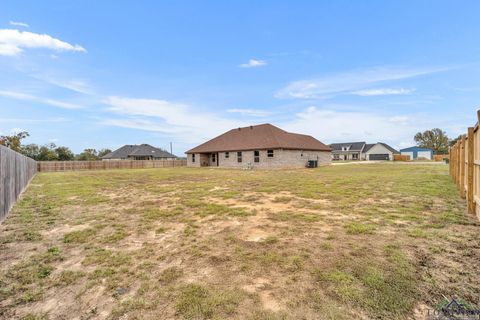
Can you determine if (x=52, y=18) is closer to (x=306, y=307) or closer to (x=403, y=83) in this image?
(x=306, y=307)

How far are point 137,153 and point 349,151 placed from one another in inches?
2043

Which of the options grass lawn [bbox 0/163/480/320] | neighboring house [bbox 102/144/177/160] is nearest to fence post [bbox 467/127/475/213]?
grass lawn [bbox 0/163/480/320]

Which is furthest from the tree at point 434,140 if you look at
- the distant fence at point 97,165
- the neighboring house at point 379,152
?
the distant fence at point 97,165

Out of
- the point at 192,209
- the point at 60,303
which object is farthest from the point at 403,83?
the point at 60,303

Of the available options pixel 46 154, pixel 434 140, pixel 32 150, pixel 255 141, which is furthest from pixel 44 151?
pixel 434 140

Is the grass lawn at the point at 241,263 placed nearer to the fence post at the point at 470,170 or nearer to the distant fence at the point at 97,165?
the fence post at the point at 470,170

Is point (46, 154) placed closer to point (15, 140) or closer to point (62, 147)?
point (62, 147)

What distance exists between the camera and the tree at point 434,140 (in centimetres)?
6094

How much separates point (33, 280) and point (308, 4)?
1843 cm

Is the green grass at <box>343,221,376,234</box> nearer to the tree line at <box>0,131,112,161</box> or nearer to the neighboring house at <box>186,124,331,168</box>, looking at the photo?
the neighboring house at <box>186,124,331,168</box>

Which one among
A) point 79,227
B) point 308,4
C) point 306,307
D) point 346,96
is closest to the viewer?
point 306,307

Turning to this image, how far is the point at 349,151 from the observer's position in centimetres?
6078

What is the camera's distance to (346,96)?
90.6 feet

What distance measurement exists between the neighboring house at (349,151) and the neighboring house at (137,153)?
1778 inches
